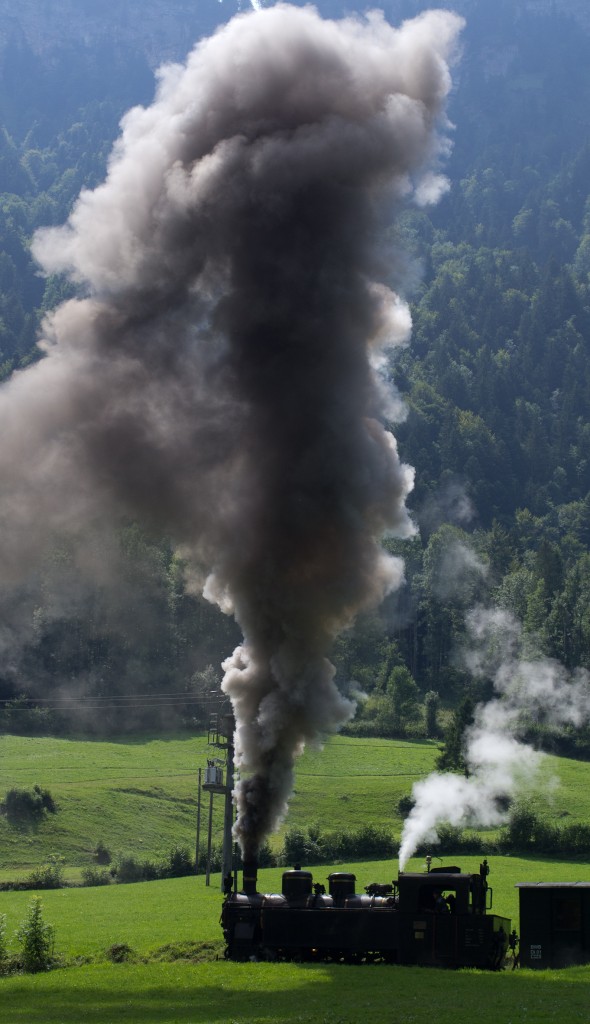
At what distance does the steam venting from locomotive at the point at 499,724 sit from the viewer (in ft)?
186

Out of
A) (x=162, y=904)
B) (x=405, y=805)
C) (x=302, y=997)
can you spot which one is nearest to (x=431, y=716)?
(x=405, y=805)

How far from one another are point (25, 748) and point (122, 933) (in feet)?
220

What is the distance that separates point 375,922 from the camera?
36812mm

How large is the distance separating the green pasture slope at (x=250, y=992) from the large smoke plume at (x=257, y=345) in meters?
6.43

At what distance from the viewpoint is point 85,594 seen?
497ft

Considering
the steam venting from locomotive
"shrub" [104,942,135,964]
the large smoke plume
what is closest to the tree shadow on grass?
"shrub" [104,942,135,964]

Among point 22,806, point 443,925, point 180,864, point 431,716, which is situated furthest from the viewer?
→ point 431,716

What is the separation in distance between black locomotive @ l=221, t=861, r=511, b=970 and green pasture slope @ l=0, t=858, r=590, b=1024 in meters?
0.92

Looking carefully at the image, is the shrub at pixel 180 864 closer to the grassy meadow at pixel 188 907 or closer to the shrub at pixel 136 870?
the shrub at pixel 136 870

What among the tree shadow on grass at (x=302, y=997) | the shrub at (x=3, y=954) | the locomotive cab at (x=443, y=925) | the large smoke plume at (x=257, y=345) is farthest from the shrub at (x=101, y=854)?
the locomotive cab at (x=443, y=925)

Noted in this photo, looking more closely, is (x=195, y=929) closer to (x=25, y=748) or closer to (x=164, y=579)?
(x=25, y=748)

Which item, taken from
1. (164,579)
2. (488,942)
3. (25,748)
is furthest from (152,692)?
(488,942)

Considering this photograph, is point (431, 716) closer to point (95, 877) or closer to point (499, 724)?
point (499, 724)

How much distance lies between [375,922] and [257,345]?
1885cm
